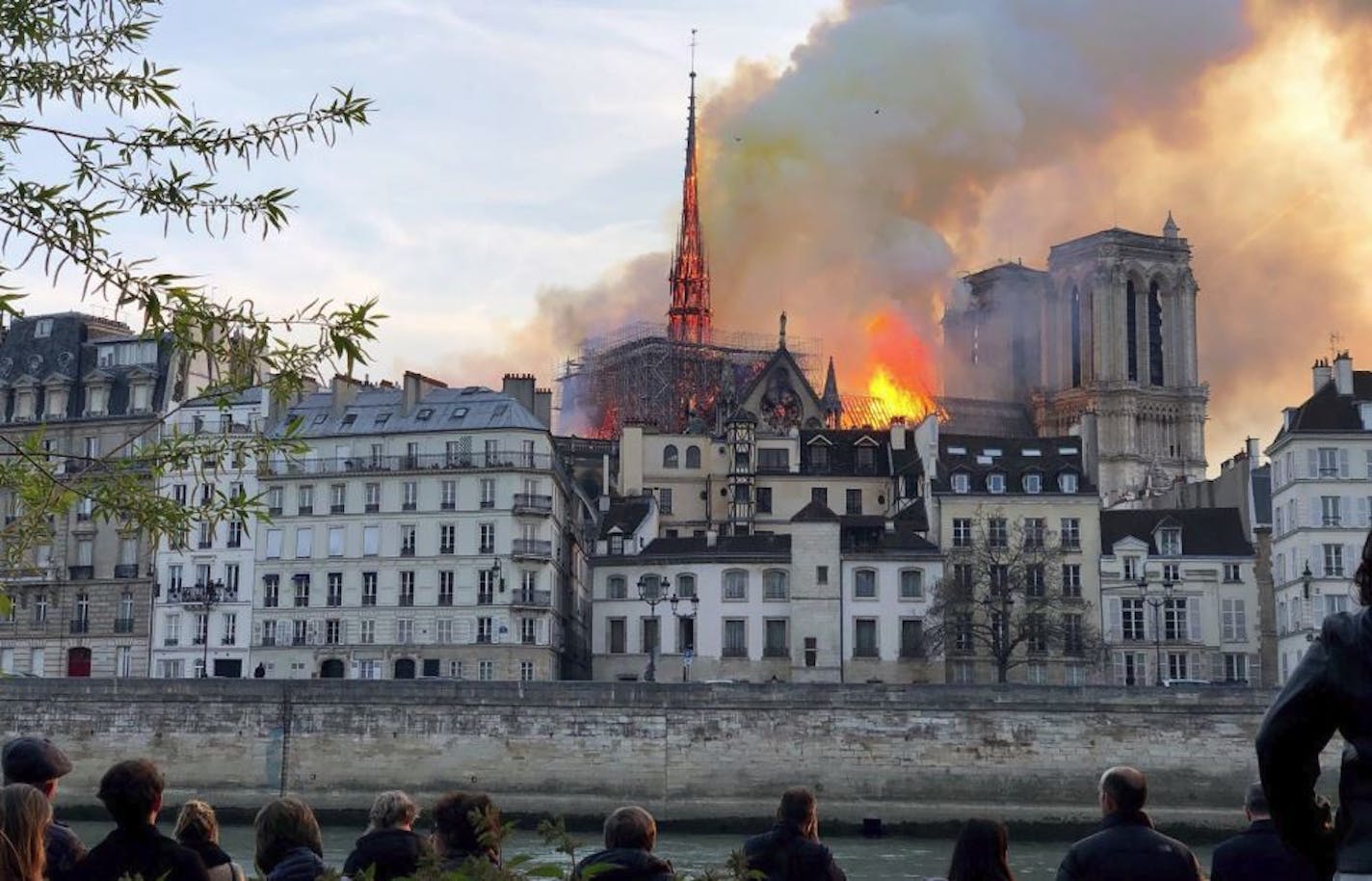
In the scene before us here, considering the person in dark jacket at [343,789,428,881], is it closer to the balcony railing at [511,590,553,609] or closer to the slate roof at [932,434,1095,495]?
the balcony railing at [511,590,553,609]

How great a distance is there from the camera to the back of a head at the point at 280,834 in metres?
9.65

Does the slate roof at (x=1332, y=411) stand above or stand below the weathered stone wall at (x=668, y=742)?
above

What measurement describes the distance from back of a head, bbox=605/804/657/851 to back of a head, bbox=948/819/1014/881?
4.82 feet

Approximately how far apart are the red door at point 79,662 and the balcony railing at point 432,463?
952cm

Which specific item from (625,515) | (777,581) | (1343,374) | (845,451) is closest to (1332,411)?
(1343,374)

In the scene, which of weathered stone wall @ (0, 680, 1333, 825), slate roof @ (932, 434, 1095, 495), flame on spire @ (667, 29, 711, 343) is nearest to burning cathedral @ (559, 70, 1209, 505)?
flame on spire @ (667, 29, 711, 343)

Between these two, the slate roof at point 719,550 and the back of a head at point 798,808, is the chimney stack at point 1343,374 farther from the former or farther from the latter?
the back of a head at point 798,808

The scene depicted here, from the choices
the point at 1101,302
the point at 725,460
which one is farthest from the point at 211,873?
the point at 1101,302

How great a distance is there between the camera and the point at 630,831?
964 cm

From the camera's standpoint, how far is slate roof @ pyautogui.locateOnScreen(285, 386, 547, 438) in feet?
224

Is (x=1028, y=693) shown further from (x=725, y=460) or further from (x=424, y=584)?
(x=725, y=460)

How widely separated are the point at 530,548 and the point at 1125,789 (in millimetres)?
57294

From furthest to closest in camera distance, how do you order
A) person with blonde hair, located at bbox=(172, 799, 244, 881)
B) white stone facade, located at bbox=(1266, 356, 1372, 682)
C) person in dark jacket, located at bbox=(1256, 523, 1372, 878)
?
white stone facade, located at bbox=(1266, 356, 1372, 682)
person with blonde hair, located at bbox=(172, 799, 244, 881)
person in dark jacket, located at bbox=(1256, 523, 1372, 878)

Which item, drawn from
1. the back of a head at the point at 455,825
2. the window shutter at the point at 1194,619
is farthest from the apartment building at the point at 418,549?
the back of a head at the point at 455,825
